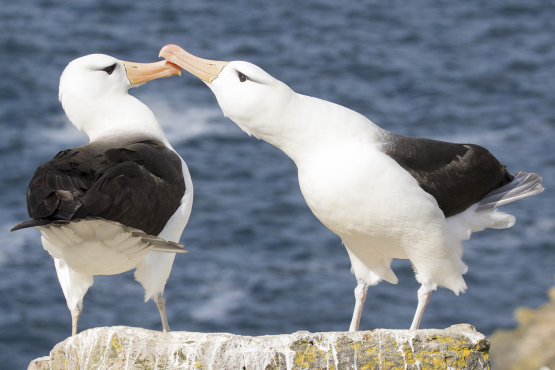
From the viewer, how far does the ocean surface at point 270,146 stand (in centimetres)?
1656

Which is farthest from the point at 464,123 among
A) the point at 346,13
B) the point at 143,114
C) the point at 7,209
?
the point at 143,114

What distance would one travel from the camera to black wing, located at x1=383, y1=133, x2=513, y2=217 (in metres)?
6.02

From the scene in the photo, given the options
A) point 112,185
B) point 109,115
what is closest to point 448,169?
point 112,185

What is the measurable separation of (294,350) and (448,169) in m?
2.27

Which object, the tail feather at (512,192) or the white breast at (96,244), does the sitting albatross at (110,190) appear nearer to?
the white breast at (96,244)

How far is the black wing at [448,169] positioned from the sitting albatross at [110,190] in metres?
1.87

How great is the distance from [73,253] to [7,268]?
495 inches

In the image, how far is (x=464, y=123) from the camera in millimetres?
23188

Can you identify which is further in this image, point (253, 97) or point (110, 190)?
point (253, 97)

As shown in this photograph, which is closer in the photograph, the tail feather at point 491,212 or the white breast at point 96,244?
the white breast at point 96,244

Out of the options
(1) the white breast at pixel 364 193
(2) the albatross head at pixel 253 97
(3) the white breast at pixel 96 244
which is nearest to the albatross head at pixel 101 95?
(2) the albatross head at pixel 253 97

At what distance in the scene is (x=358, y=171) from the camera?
18.4ft

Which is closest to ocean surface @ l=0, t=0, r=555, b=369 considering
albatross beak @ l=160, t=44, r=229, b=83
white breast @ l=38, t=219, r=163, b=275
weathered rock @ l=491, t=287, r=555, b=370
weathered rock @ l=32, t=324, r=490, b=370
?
weathered rock @ l=491, t=287, r=555, b=370

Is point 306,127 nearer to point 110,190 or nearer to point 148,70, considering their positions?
point 110,190
